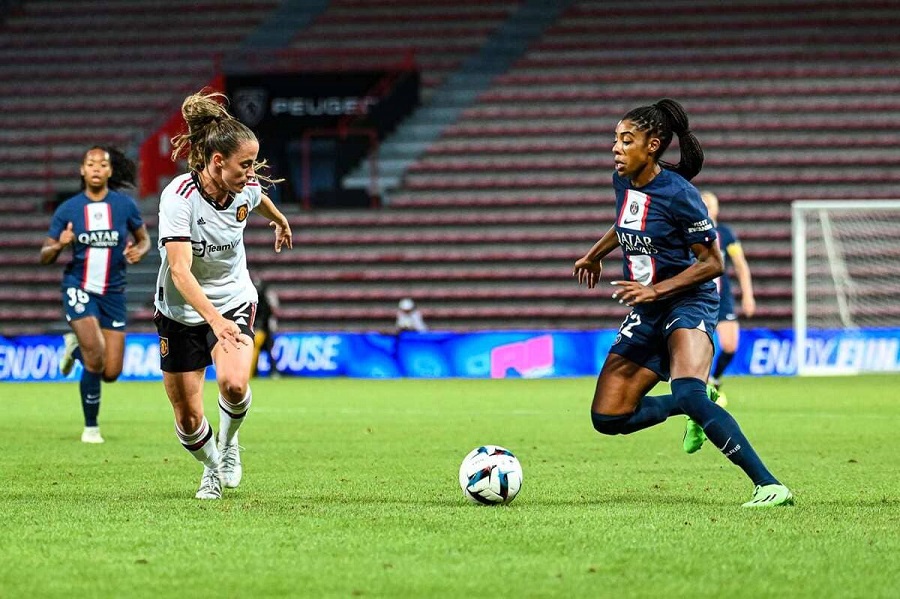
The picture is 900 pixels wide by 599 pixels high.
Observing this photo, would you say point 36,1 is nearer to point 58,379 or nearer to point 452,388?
point 58,379

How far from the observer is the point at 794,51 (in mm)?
26375

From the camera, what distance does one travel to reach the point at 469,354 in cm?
2170

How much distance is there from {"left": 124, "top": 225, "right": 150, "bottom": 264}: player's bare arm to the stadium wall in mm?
9749

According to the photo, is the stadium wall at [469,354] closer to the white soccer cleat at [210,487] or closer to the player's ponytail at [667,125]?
the player's ponytail at [667,125]

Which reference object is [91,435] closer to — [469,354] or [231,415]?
[231,415]

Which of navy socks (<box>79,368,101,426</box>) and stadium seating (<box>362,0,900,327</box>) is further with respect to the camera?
stadium seating (<box>362,0,900,327</box>)

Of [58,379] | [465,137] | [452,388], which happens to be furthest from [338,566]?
[465,137]

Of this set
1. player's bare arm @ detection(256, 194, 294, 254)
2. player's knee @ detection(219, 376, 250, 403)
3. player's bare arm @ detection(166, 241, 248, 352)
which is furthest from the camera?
player's bare arm @ detection(256, 194, 294, 254)

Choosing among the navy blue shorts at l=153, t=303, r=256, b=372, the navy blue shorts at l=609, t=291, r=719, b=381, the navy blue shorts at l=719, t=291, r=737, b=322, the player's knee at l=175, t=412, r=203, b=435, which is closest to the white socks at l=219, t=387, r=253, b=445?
the player's knee at l=175, t=412, r=203, b=435

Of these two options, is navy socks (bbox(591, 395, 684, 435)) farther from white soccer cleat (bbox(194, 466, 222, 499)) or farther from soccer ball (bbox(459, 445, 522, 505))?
white soccer cleat (bbox(194, 466, 222, 499))

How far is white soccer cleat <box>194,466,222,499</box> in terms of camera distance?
7.25 metres

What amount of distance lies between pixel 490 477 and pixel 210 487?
1.41m

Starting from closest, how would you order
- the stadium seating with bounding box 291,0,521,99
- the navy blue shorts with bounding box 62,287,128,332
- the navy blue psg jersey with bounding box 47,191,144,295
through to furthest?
the navy blue shorts with bounding box 62,287,128,332
the navy blue psg jersey with bounding box 47,191,144,295
the stadium seating with bounding box 291,0,521,99

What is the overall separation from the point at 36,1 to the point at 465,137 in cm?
1040
